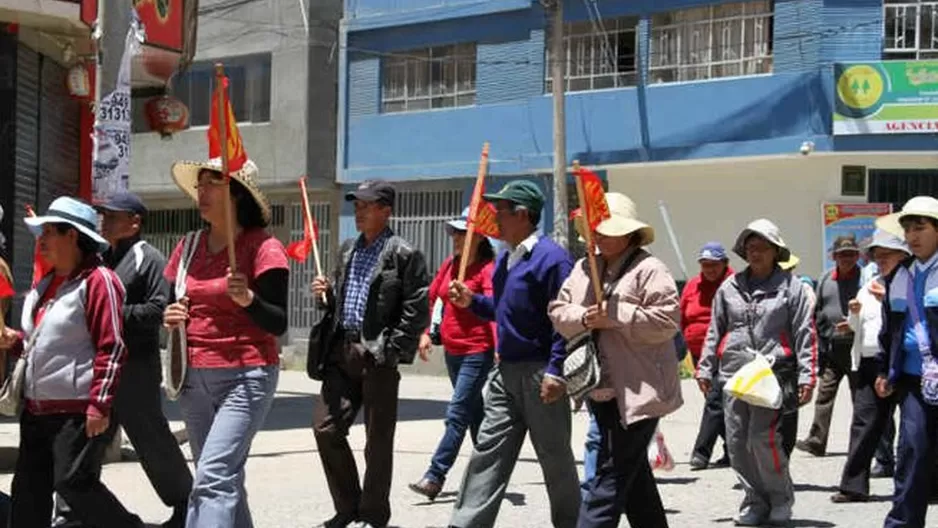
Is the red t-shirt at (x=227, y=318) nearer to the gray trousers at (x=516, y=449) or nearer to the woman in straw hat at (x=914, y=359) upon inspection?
the gray trousers at (x=516, y=449)

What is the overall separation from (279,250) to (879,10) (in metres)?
18.4

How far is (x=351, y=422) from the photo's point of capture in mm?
7926

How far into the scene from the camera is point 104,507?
6586mm

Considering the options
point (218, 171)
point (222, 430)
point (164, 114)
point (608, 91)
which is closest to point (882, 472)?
point (222, 430)

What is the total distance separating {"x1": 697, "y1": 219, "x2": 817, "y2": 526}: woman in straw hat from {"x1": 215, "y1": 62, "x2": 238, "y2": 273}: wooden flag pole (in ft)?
11.1

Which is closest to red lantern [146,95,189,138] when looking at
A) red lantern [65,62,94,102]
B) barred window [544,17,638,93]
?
red lantern [65,62,94,102]

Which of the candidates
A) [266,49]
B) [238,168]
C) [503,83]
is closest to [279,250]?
[238,168]

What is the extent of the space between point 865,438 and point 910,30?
607 inches

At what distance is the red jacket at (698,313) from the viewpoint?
36.2 ft

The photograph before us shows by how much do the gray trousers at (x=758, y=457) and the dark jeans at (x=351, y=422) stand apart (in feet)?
6.79

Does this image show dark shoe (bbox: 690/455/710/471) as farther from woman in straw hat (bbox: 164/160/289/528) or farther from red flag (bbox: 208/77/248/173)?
red flag (bbox: 208/77/248/173)

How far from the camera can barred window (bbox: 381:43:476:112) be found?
27.4 metres

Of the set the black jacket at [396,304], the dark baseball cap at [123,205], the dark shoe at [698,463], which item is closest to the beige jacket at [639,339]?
the black jacket at [396,304]

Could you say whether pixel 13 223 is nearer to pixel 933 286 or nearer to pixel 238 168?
pixel 238 168
